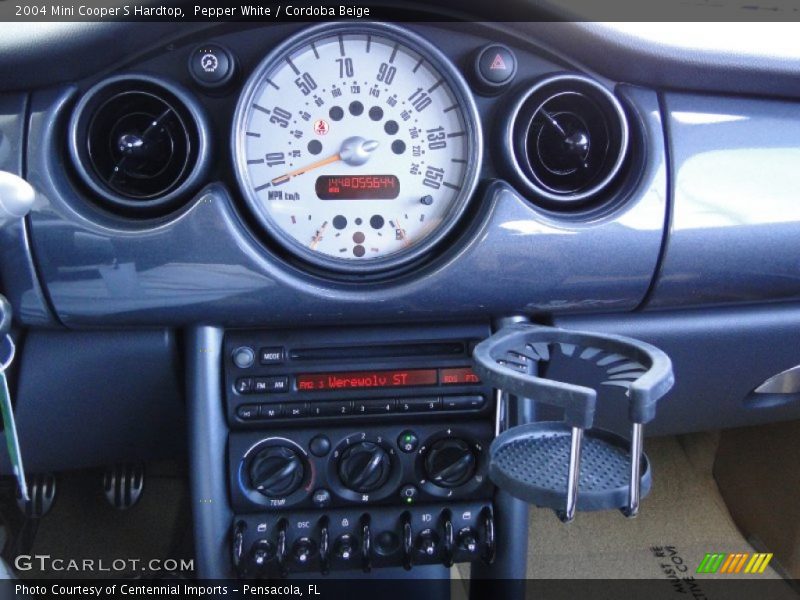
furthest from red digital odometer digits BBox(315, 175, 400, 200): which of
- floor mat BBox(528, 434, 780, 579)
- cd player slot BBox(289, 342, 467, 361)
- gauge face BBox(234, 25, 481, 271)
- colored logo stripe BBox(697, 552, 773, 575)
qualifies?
colored logo stripe BBox(697, 552, 773, 575)

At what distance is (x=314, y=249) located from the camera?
1.04m

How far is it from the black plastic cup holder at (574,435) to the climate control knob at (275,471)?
0.34 m

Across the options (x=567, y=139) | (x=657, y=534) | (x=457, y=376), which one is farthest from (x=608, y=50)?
(x=657, y=534)

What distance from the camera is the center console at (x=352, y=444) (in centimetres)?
107

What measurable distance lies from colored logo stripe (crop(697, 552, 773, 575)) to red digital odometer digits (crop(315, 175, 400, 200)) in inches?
44.7

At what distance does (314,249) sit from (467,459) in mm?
374

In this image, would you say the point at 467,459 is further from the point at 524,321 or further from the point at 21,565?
the point at 21,565

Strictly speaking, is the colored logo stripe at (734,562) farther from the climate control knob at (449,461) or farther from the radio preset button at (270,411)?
the radio preset button at (270,411)

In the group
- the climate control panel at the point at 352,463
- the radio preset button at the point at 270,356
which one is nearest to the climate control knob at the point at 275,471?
the climate control panel at the point at 352,463

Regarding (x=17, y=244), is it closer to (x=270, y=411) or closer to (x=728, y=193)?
(x=270, y=411)

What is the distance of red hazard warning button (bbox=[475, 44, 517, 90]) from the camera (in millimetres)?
1000

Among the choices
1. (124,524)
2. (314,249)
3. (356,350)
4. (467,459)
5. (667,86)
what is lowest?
(124,524)

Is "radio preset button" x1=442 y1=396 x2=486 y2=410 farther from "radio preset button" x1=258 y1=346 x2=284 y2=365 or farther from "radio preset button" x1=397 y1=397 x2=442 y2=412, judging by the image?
"radio preset button" x1=258 y1=346 x2=284 y2=365

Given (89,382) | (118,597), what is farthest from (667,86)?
(118,597)
